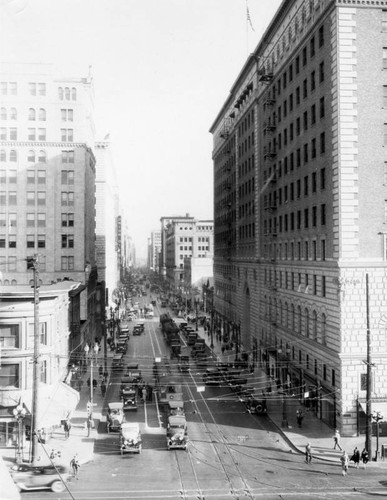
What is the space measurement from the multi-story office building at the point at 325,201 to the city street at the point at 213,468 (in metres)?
6.61

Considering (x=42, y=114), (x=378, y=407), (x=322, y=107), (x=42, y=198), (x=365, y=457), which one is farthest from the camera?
(x=42, y=198)

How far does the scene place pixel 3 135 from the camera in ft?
262

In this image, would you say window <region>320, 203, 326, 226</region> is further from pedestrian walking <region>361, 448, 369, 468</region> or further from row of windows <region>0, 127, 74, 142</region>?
row of windows <region>0, 127, 74, 142</region>

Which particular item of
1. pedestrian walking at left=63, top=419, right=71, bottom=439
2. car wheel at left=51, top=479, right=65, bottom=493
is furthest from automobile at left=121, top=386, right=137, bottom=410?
car wheel at left=51, top=479, right=65, bottom=493

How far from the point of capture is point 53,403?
39.9 m

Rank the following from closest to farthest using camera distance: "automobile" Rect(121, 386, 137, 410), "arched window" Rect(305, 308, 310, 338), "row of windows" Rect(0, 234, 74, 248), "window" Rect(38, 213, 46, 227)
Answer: "automobile" Rect(121, 386, 137, 410) → "arched window" Rect(305, 308, 310, 338) → "row of windows" Rect(0, 234, 74, 248) → "window" Rect(38, 213, 46, 227)


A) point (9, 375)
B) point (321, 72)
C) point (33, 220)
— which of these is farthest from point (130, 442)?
point (33, 220)

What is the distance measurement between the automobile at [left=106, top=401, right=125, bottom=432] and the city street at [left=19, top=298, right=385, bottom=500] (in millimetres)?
476

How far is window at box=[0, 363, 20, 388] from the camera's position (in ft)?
127

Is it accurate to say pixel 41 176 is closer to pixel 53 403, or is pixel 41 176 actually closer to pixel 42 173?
pixel 42 173

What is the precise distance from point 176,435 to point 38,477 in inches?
388

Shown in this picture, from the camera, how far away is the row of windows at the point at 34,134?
79625 millimetres

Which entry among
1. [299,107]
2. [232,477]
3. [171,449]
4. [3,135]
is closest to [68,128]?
[3,135]

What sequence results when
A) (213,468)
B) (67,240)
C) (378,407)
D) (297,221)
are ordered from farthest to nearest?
(67,240), (297,221), (378,407), (213,468)
